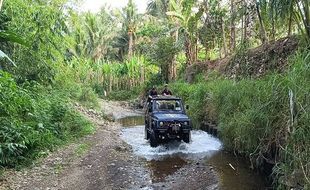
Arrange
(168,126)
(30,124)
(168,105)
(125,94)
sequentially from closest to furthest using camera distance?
(30,124) < (168,126) < (168,105) < (125,94)

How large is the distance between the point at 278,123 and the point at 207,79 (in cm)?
1551

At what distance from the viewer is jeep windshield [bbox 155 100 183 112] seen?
13648mm

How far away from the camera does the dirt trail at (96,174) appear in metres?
8.38

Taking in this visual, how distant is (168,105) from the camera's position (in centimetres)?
1377

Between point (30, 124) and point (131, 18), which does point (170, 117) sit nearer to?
point (30, 124)

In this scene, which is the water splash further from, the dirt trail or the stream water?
the dirt trail

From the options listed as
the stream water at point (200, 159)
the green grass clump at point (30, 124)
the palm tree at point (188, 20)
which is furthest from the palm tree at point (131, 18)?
the stream water at point (200, 159)

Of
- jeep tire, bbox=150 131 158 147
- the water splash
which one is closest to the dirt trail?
the water splash

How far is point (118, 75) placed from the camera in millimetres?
42312

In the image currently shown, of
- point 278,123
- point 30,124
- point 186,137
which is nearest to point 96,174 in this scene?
point 30,124

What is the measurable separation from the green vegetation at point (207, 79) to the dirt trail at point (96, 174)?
53 centimetres

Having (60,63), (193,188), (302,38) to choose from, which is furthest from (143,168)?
(60,63)

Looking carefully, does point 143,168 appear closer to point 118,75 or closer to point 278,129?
point 278,129

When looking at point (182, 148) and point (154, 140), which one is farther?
point (182, 148)
